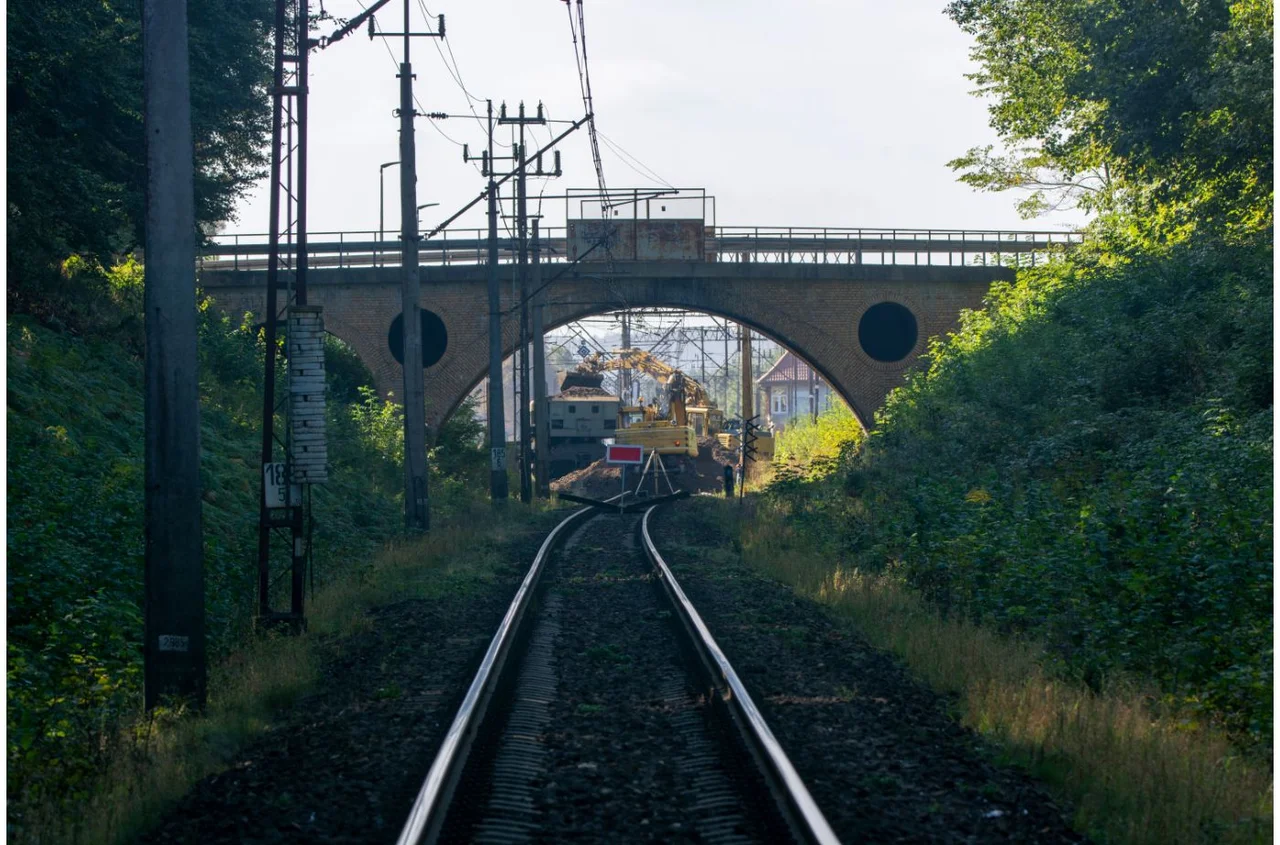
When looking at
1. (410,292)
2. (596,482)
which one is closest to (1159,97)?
(410,292)

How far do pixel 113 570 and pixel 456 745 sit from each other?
18.9ft

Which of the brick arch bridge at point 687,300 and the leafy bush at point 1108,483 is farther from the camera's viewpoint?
the brick arch bridge at point 687,300

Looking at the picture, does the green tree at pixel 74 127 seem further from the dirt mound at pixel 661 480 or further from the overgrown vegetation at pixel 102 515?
the dirt mound at pixel 661 480

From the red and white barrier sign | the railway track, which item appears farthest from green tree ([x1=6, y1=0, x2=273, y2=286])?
the red and white barrier sign

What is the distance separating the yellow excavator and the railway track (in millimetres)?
29746

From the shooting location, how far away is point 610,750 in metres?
7.41

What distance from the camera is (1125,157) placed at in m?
25.5

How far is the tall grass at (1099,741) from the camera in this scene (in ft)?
18.9

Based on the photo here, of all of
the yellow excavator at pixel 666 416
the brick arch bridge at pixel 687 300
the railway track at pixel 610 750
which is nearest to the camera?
the railway track at pixel 610 750

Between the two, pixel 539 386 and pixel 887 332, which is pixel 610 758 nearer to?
pixel 539 386

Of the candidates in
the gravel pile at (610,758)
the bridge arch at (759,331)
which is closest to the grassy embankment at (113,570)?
the gravel pile at (610,758)

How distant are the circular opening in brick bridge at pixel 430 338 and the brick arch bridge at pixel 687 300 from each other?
0.33 metres

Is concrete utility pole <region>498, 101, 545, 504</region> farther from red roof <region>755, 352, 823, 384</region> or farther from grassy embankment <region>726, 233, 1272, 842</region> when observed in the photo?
red roof <region>755, 352, 823, 384</region>

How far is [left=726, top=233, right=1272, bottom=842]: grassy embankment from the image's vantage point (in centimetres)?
693
